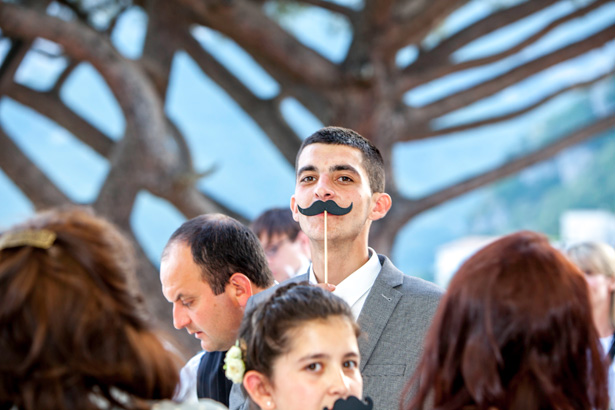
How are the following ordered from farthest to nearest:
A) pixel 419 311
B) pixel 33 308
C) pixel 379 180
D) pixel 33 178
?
pixel 33 178
pixel 379 180
pixel 419 311
pixel 33 308

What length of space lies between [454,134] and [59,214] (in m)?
5.83

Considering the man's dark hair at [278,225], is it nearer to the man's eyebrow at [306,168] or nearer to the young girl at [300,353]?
the man's eyebrow at [306,168]

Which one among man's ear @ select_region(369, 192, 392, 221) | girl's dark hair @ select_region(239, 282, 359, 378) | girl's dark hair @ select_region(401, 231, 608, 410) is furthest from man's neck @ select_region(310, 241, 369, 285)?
girl's dark hair @ select_region(401, 231, 608, 410)

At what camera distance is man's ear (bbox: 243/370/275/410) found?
1.66m

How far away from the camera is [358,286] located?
2.10 metres

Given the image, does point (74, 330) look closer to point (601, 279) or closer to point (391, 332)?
point (391, 332)

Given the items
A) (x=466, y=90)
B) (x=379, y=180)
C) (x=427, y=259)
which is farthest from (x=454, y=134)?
(x=379, y=180)

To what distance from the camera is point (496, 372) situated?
48.5 inches

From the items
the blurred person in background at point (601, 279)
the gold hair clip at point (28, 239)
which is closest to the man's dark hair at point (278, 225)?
the blurred person in background at point (601, 279)

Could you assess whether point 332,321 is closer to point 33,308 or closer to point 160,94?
point 33,308

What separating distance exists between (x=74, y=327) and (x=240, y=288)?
1.11 meters

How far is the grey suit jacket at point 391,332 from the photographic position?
187cm

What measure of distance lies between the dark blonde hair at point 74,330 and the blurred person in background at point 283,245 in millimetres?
1873

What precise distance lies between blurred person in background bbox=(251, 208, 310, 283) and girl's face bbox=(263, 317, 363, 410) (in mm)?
1475
